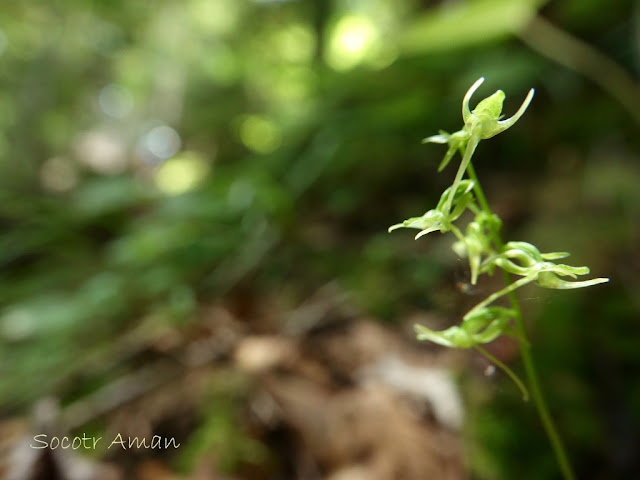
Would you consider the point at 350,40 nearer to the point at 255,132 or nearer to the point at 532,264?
the point at 255,132

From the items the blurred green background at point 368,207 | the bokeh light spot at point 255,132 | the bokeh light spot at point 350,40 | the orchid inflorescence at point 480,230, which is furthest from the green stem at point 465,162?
the bokeh light spot at point 255,132

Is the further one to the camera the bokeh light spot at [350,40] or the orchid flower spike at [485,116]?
the bokeh light spot at [350,40]

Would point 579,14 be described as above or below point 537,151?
above

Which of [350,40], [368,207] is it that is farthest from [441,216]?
[350,40]

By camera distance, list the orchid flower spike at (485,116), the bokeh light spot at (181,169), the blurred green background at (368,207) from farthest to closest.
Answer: the bokeh light spot at (181,169)
the blurred green background at (368,207)
the orchid flower spike at (485,116)

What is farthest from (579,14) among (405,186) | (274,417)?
(274,417)

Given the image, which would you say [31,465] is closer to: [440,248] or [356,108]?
[440,248]

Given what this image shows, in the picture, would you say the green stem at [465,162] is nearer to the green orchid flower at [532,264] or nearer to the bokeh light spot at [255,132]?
the green orchid flower at [532,264]

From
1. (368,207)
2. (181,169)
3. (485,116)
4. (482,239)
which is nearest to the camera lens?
(485,116)
